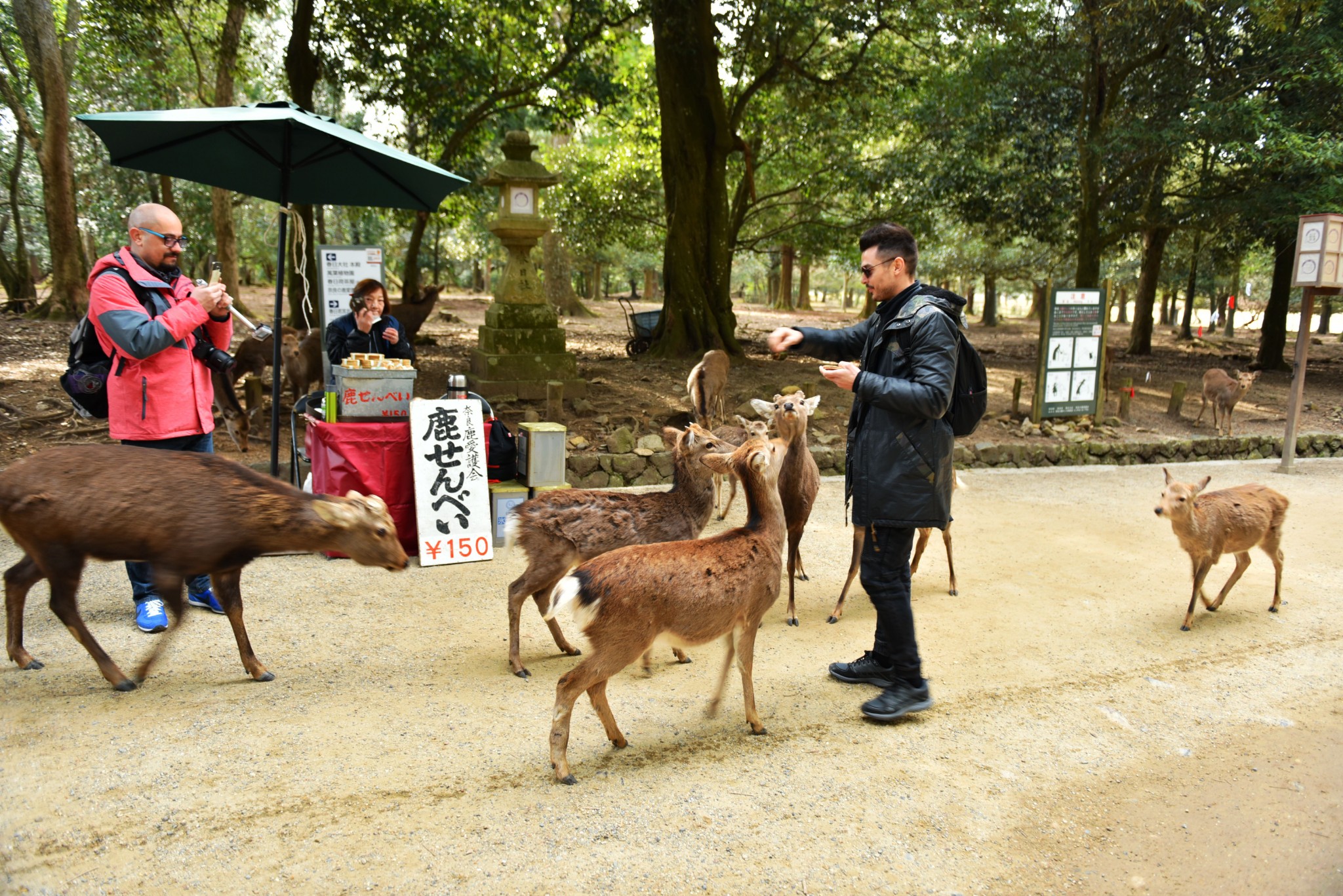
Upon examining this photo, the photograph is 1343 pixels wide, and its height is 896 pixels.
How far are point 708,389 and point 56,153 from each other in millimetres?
10578

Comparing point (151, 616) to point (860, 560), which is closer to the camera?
point (151, 616)

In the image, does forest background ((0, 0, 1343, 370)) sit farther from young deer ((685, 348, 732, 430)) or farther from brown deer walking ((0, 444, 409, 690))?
brown deer walking ((0, 444, 409, 690))

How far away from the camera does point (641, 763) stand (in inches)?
135

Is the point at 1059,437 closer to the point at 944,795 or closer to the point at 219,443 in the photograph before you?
the point at 944,795

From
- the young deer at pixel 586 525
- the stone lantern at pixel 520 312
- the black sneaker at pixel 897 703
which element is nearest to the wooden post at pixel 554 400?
the stone lantern at pixel 520 312

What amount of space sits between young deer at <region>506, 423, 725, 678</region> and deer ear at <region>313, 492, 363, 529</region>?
81 centimetres

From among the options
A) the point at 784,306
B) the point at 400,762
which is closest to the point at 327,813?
the point at 400,762

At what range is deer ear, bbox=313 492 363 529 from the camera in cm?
372

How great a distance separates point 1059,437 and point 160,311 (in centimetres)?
956

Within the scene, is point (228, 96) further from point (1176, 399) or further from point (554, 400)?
point (1176, 399)

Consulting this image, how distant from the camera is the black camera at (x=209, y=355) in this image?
4.40 meters

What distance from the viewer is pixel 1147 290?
1892cm

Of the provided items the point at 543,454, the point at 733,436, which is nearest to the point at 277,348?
the point at 543,454

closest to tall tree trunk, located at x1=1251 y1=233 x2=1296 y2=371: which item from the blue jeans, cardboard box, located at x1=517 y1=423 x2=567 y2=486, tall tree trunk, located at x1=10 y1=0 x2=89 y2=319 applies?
cardboard box, located at x1=517 y1=423 x2=567 y2=486
